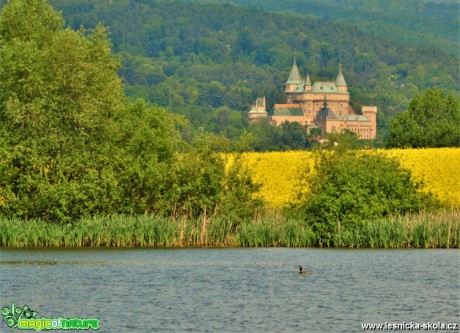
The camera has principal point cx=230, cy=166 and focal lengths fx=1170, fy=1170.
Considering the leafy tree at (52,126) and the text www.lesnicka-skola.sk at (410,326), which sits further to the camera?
the leafy tree at (52,126)

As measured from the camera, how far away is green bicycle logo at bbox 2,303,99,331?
2938cm

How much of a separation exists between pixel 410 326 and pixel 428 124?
392 feet

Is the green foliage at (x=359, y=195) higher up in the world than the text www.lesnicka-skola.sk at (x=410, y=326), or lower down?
higher up

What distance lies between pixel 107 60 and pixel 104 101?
18.7 ft

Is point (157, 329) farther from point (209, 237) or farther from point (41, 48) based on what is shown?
point (41, 48)

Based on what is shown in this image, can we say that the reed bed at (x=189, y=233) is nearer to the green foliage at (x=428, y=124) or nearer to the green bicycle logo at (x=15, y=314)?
the green bicycle logo at (x=15, y=314)

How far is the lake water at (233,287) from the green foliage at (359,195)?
241 cm

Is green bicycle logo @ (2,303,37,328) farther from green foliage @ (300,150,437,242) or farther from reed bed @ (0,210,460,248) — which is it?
green foliage @ (300,150,437,242)

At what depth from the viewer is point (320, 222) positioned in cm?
5194

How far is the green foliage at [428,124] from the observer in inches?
5113

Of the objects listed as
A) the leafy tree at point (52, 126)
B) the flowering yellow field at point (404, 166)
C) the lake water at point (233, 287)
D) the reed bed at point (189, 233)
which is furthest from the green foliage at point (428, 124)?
the lake water at point (233, 287)

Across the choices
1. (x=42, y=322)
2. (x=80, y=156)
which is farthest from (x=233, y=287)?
(x=80, y=156)

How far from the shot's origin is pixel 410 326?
29547 mm

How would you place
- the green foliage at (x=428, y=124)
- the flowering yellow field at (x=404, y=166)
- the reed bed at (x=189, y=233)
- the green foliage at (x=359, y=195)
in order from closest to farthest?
the reed bed at (x=189, y=233) < the green foliage at (x=359, y=195) < the flowering yellow field at (x=404, y=166) < the green foliage at (x=428, y=124)
